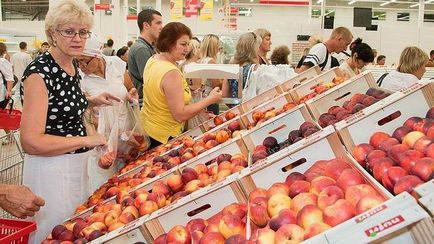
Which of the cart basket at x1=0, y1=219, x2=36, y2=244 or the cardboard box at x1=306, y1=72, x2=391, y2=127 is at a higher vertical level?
the cardboard box at x1=306, y1=72, x2=391, y2=127

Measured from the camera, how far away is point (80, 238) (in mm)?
1765

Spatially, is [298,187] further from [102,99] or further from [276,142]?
[102,99]

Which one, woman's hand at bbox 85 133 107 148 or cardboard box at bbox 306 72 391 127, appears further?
cardboard box at bbox 306 72 391 127

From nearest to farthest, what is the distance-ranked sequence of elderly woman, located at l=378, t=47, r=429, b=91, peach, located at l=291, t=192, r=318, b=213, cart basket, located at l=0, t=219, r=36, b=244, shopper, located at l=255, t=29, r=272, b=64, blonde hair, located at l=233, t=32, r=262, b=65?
peach, located at l=291, t=192, r=318, b=213 → cart basket, located at l=0, t=219, r=36, b=244 → blonde hair, located at l=233, t=32, r=262, b=65 → elderly woman, located at l=378, t=47, r=429, b=91 → shopper, located at l=255, t=29, r=272, b=64

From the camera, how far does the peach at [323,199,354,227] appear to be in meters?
1.17

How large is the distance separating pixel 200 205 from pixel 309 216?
0.48m

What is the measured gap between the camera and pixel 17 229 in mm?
1702

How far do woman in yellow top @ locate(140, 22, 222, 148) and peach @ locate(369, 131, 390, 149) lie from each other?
1.53m

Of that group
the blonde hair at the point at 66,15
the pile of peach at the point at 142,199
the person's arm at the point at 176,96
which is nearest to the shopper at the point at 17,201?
the pile of peach at the point at 142,199

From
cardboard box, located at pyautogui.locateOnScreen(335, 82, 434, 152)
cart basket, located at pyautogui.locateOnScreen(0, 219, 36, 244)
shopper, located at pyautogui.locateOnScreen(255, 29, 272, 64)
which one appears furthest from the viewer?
shopper, located at pyautogui.locateOnScreen(255, 29, 272, 64)

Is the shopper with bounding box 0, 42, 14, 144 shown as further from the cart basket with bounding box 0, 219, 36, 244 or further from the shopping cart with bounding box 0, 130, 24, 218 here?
the cart basket with bounding box 0, 219, 36, 244

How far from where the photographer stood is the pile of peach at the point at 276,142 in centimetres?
198

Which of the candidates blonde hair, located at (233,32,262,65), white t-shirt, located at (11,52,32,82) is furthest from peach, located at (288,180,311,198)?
white t-shirt, located at (11,52,32,82)

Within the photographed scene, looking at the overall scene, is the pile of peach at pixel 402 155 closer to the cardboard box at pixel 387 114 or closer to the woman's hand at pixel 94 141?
the cardboard box at pixel 387 114
